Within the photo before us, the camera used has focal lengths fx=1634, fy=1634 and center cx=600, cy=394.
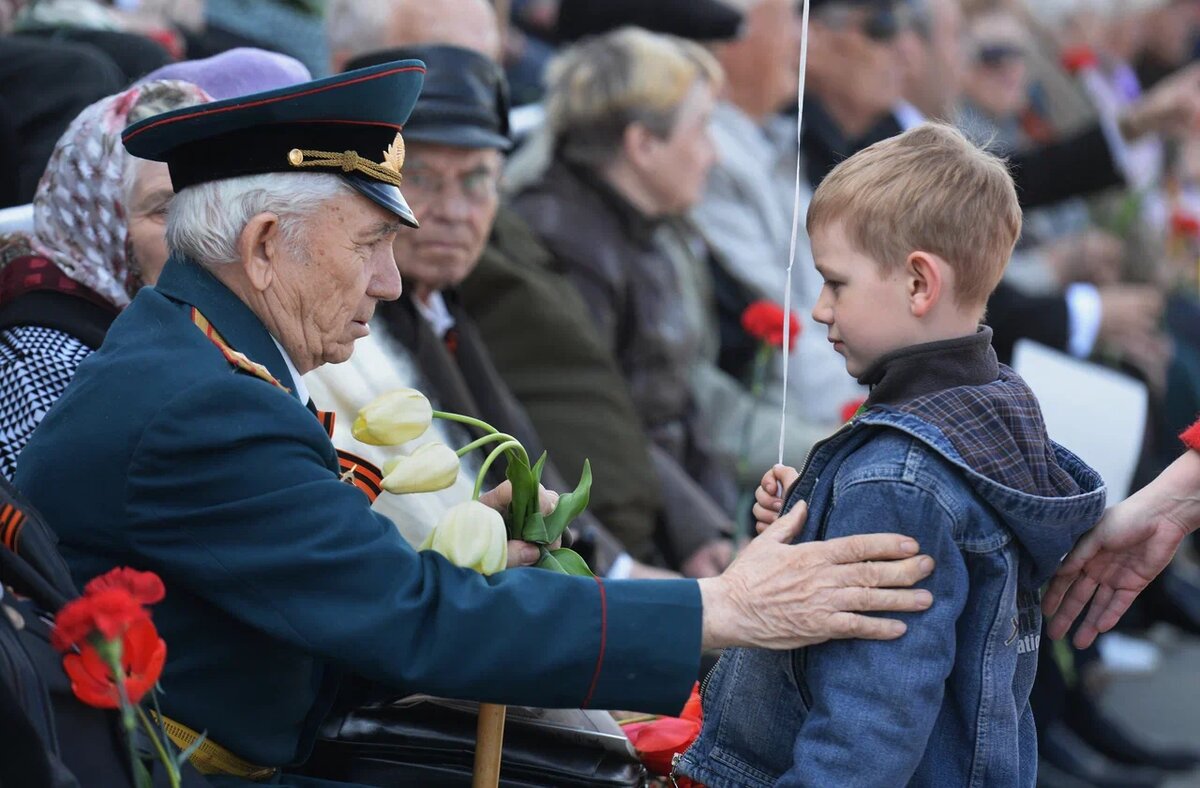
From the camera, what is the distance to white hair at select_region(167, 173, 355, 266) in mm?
2262

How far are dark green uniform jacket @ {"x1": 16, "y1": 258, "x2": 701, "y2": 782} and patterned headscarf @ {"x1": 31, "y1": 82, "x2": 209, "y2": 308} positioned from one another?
33.1 inches

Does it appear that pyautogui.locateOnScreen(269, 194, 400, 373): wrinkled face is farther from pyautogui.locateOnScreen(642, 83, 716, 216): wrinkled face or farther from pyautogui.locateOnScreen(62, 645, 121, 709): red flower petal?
pyautogui.locateOnScreen(642, 83, 716, 216): wrinkled face

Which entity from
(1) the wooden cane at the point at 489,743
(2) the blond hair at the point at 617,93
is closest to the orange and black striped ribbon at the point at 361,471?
(1) the wooden cane at the point at 489,743

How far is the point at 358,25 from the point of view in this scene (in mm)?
4336

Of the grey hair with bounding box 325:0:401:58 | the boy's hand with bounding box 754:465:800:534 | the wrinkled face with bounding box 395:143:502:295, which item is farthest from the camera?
the grey hair with bounding box 325:0:401:58

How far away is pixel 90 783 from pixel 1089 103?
7870mm

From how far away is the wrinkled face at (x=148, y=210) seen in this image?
2975mm

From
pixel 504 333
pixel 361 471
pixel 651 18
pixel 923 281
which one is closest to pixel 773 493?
pixel 923 281

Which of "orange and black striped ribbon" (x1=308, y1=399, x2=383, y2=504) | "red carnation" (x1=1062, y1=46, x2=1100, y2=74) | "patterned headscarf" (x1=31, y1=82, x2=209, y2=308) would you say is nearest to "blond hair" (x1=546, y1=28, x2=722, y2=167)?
"patterned headscarf" (x1=31, y1=82, x2=209, y2=308)

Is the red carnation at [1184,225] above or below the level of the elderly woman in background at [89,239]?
below

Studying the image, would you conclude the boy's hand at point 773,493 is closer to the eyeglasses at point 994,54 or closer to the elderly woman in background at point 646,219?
the elderly woman in background at point 646,219

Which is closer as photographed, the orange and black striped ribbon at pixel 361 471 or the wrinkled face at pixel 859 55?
the orange and black striped ribbon at pixel 361 471

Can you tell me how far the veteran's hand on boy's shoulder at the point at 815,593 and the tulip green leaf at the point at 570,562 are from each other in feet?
0.79

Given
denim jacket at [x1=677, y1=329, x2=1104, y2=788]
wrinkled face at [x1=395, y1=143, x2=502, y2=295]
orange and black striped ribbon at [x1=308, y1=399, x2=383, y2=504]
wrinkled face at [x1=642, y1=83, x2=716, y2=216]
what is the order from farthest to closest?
wrinkled face at [x1=642, y1=83, x2=716, y2=216] → wrinkled face at [x1=395, y1=143, x2=502, y2=295] → orange and black striped ribbon at [x1=308, y1=399, x2=383, y2=504] → denim jacket at [x1=677, y1=329, x2=1104, y2=788]
